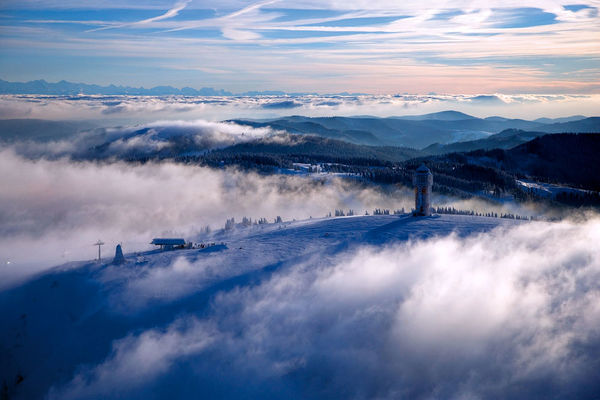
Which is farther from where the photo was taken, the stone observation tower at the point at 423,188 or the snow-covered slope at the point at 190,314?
the stone observation tower at the point at 423,188

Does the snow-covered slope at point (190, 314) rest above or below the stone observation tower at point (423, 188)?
below

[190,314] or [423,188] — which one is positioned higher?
[423,188]

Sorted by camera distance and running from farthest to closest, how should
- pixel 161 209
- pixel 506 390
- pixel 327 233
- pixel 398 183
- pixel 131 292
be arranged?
pixel 161 209 < pixel 398 183 < pixel 327 233 < pixel 131 292 < pixel 506 390

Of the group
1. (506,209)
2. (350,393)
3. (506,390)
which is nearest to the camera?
(506,390)

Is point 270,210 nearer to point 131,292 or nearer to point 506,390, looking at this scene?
point 131,292

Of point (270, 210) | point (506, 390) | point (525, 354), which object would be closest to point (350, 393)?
point (506, 390)
